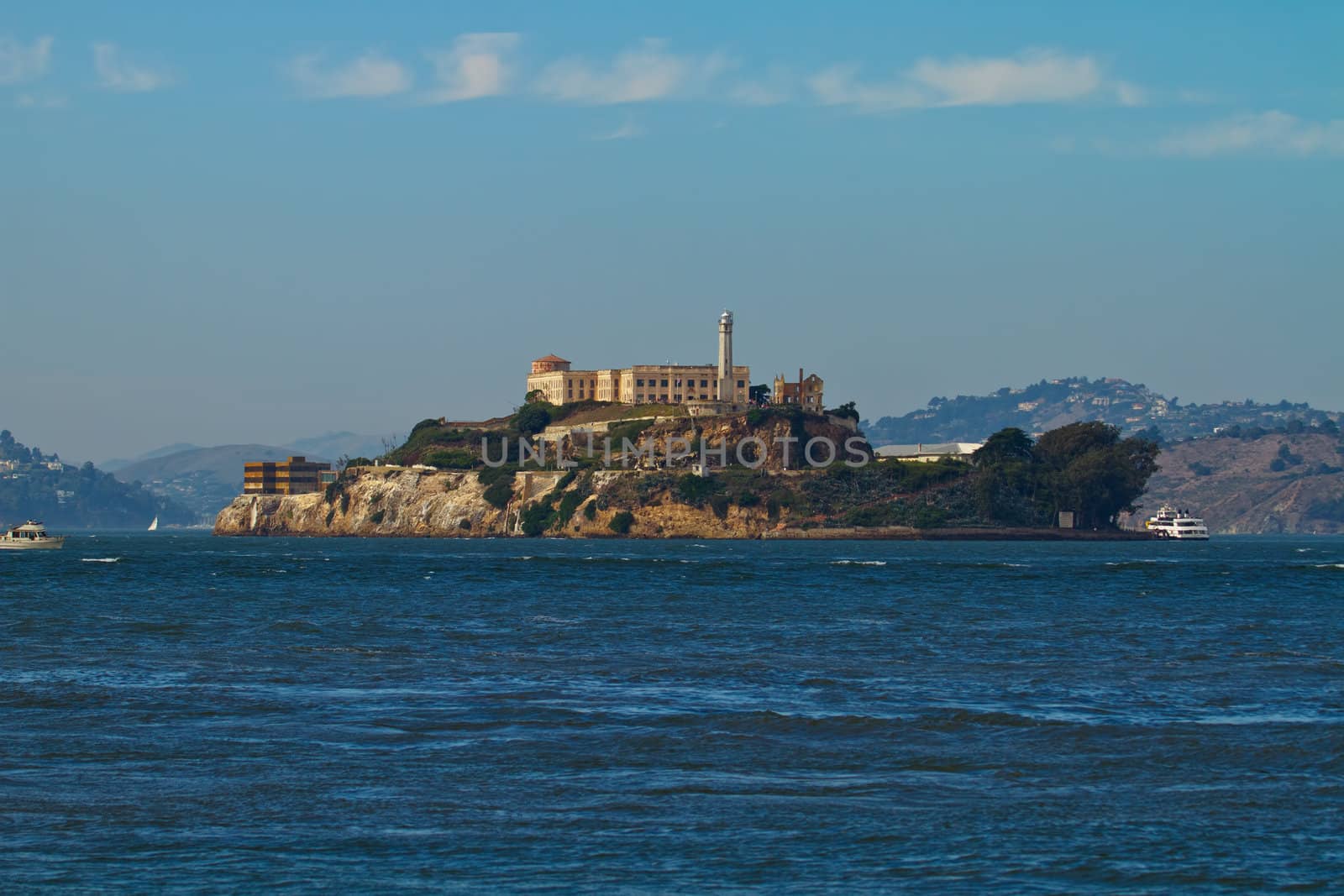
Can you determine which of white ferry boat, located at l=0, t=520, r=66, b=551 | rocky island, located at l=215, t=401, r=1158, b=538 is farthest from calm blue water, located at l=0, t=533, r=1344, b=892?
rocky island, located at l=215, t=401, r=1158, b=538

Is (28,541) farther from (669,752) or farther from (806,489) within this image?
(669,752)

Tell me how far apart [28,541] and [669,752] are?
12690 centimetres

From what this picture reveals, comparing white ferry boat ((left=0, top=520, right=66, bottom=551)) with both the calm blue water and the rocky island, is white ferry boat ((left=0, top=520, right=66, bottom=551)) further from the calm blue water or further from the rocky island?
the calm blue water

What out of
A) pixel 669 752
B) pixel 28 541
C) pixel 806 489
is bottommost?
pixel 669 752

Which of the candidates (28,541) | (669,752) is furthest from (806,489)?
(669,752)

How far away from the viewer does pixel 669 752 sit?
25188 millimetres

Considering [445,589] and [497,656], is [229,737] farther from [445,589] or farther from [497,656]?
[445,589]

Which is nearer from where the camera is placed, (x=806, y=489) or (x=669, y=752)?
(x=669, y=752)

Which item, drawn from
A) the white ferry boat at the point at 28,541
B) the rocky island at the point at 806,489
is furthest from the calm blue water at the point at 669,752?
the rocky island at the point at 806,489

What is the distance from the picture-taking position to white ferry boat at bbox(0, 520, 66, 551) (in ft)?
455

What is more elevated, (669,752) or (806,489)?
(806,489)

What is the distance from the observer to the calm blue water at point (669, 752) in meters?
18.2

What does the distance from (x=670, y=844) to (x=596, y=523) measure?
169283 millimetres

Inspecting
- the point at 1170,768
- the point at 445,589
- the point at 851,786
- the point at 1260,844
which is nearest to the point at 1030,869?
the point at 1260,844
